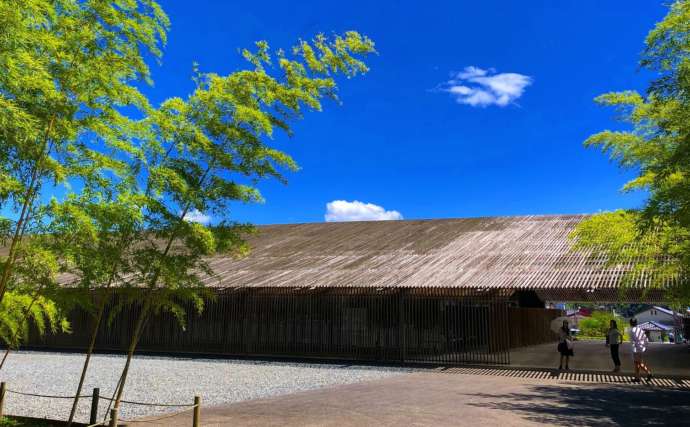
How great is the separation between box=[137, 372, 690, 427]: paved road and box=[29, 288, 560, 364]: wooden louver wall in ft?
12.6

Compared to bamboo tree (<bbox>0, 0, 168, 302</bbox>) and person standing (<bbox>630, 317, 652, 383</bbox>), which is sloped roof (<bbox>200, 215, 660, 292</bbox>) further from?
bamboo tree (<bbox>0, 0, 168, 302</bbox>)

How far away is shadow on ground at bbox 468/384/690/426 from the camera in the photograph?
7492 mm

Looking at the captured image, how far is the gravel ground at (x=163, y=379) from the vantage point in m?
9.02

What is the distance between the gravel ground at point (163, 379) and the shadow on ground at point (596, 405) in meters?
3.88

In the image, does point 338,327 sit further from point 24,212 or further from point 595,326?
point 595,326

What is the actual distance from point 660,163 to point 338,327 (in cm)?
1103

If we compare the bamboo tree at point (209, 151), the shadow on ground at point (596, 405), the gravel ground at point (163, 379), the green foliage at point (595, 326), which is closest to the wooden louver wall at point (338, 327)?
the gravel ground at point (163, 379)

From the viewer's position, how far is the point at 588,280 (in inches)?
563

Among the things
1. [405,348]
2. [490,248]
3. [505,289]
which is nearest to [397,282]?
[405,348]

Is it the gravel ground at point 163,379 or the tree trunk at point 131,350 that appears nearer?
the tree trunk at point 131,350

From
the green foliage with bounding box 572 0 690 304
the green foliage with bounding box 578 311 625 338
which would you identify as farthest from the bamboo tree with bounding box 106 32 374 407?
the green foliage with bounding box 578 311 625 338

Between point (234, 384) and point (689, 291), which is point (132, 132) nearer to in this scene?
point (234, 384)

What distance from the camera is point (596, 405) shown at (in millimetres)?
8672

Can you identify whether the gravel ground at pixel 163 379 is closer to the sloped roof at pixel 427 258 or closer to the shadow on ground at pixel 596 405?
the sloped roof at pixel 427 258
